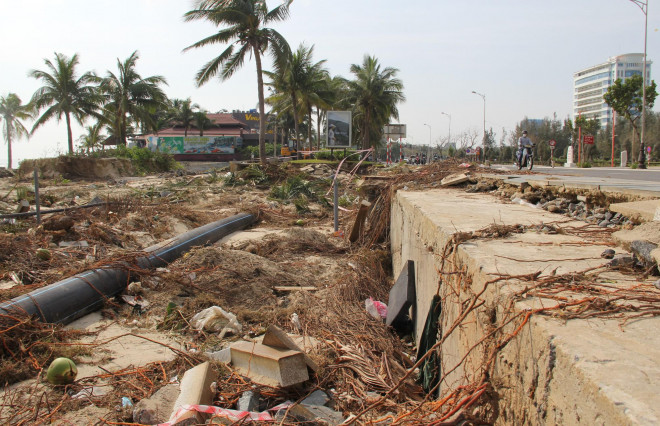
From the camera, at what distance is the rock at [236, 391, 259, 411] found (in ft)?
7.66

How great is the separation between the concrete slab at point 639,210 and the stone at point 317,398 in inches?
88.8

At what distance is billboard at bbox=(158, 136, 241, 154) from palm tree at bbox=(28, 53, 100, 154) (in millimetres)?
14478

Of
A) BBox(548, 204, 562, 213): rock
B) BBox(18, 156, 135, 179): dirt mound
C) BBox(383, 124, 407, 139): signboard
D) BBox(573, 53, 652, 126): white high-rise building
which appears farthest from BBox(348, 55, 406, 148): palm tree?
BBox(573, 53, 652, 126): white high-rise building

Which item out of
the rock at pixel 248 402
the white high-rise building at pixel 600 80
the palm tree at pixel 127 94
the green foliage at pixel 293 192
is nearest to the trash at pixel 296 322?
the rock at pixel 248 402

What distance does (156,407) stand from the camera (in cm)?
233

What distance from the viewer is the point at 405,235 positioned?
4.88 meters

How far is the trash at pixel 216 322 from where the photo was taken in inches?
142

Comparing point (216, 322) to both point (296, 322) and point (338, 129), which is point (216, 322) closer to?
point (296, 322)

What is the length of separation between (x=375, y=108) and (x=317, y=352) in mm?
39082

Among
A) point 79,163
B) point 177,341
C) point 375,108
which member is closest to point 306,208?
point 177,341

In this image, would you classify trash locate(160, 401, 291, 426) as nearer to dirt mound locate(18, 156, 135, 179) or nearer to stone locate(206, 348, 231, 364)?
stone locate(206, 348, 231, 364)

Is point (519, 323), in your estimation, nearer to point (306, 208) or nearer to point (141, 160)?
point (306, 208)

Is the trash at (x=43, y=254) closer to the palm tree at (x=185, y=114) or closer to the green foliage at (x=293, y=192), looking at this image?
the green foliage at (x=293, y=192)

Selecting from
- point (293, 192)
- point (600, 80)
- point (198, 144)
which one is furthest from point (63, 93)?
point (600, 80)
